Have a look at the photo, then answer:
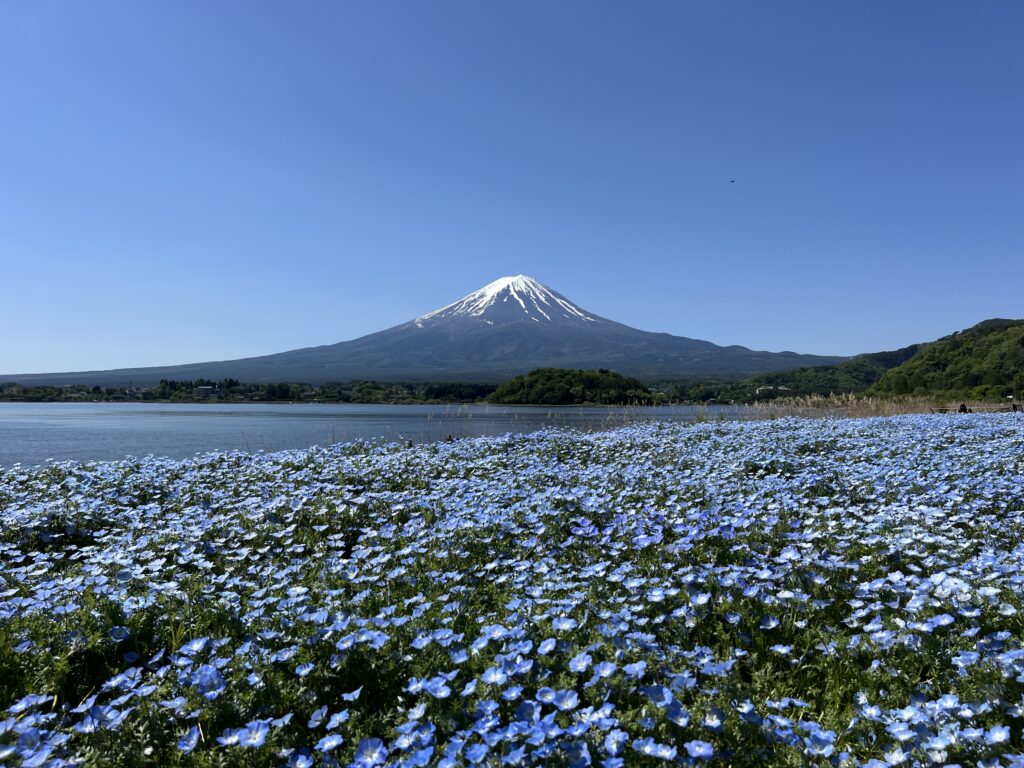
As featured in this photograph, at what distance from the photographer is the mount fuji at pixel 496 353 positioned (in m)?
111

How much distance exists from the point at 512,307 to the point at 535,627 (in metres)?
145

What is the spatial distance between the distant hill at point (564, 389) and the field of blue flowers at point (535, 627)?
1116 inches

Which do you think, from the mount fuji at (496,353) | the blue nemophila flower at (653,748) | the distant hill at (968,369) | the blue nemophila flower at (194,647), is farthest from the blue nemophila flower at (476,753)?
the mount fuji at (496,353)

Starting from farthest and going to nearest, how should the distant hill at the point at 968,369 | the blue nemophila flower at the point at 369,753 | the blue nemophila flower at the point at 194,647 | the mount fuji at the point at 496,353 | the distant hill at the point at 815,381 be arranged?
the mount fuji at the point at 496,353
the distant hill at the point at 815,381
the distant hill at the point at 968,369
the blue nemophila flower at the point at 194,647
the blue nemophila flower at the point at 369,753

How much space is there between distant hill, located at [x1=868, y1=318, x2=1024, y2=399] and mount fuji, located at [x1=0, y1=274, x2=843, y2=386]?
5655 centimetres

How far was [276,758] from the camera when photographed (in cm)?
223

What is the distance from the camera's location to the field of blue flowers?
7.32ft

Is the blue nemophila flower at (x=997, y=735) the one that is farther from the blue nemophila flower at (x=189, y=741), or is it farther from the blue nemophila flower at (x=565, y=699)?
the blue nemophila flower at (x=189, y=741)

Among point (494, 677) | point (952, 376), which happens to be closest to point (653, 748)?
point (494, 677)

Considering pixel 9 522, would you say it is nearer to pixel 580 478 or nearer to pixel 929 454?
pixel 580 478

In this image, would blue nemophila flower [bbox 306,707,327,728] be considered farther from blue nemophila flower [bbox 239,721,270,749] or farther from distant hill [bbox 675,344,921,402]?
distant hill [bbox 675,344,921,402]

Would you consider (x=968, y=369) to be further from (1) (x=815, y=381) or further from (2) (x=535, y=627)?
(2) (x=535, y=627)

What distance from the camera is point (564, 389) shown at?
129 ft

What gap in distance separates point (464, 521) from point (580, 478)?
2024 mm
